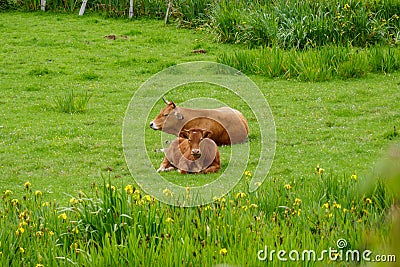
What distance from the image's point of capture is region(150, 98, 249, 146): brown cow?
29.5 ft

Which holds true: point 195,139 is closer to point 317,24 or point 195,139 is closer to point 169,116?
point 169,116

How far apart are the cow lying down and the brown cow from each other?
0.42 metres

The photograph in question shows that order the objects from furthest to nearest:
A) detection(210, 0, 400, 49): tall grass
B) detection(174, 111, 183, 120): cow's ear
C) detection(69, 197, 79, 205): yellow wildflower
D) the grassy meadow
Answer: detection(210, 0, 400, 49): tall grass
detection(174, 111, 183, 120): cow's ear
detection(69, 197, 79, 205): yellow wildflower
the grassy meadow

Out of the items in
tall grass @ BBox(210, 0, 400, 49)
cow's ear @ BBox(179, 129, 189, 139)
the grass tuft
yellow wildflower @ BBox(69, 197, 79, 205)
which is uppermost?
tall grass @ BBox(210, 0, 400, 49)

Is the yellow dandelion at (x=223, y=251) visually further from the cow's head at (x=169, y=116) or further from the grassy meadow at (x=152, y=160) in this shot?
the cow's head at (x=169, y=116)

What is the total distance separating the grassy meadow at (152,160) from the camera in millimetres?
4422

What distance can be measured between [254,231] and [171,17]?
15094mm

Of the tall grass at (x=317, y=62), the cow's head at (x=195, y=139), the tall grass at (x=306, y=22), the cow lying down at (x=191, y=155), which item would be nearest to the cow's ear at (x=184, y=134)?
the cow lying down at (x=191, y=155)

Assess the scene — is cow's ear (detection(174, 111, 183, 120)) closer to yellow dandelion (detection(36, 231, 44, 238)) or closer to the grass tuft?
the grass tuft

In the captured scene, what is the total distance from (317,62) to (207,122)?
14.4ft

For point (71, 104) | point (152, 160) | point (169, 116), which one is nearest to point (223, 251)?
point (152, 160)

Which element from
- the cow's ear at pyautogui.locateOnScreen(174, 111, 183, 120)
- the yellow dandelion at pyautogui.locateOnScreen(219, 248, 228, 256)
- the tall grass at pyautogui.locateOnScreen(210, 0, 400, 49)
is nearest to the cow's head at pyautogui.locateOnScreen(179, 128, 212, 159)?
the cow's ear at pyautogui.locateOnScreen(174, 111, 183, 120)

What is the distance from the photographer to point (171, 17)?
63.0 ft

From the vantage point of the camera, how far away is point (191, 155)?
8.28m
